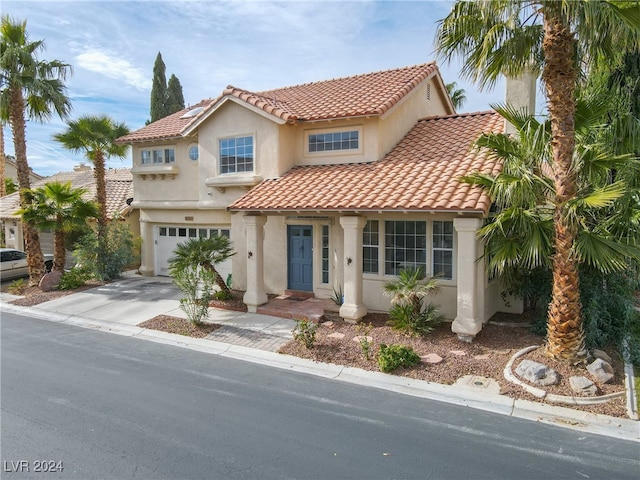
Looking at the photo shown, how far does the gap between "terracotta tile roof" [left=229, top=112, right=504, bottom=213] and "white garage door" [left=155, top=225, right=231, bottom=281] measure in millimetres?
4231

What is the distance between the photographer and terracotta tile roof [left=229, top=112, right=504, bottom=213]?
412 inches

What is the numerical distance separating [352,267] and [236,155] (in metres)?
6.64

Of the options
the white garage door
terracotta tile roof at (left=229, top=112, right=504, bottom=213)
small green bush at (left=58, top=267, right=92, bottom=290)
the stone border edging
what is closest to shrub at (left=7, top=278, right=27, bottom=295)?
small green bush at (left=58, top=267, right=92, bottom=290)

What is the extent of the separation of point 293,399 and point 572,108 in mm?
7542

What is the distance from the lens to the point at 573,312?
8.43 metres

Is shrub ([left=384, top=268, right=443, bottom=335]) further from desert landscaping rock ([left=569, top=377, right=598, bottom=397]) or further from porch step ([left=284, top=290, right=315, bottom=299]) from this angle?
→ porch step ([left=284, top=290, right=315, bottom=299])

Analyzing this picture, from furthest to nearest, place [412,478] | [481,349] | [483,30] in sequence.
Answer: [481,349] < [483,30] < [412,478]

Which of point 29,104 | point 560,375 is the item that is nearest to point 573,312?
point 560,375

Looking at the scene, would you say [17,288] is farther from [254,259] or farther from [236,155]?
[254,259]

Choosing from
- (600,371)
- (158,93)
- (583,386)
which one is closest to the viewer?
(583,386)

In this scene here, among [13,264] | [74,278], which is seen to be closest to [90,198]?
[13,264]

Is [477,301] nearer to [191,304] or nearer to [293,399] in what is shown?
[293,399]

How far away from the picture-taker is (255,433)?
258 inches

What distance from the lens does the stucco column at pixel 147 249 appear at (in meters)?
19.1
